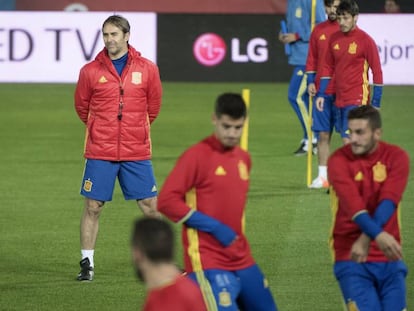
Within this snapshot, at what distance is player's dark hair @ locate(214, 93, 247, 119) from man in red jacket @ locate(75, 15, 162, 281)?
12.0ft

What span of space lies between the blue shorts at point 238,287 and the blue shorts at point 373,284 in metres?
0.56

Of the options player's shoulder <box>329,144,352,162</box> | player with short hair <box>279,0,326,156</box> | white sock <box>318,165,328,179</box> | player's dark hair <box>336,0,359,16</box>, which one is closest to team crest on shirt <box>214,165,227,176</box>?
player's shoulder <box>329,144,352,162</box>

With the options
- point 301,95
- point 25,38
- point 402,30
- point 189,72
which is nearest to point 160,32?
point 189,72

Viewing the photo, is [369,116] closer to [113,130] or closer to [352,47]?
[113,130]

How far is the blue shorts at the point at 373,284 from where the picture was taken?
8500 millimetres

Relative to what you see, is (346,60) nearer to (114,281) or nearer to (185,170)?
(114,281)

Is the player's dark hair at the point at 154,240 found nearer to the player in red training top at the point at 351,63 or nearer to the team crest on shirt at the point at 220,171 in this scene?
the team crest on shirt at the point at 220,171

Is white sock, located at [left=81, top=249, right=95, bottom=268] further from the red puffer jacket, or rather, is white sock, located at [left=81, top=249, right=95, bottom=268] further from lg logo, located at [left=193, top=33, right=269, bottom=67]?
lg logo, located at [left=193, top=33, right=269, bottom=67]

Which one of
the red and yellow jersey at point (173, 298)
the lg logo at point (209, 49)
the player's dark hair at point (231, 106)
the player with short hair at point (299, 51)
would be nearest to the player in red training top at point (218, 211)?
the player's dark hair at point (231, 106)

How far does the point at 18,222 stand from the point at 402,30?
17544 millimetres

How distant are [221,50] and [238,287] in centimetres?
2376

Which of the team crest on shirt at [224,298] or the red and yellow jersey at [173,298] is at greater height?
the red and yellow jersey at [173,298]

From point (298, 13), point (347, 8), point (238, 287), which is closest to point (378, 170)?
point (238, 287)

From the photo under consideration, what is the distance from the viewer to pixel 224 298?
8.12 meters
